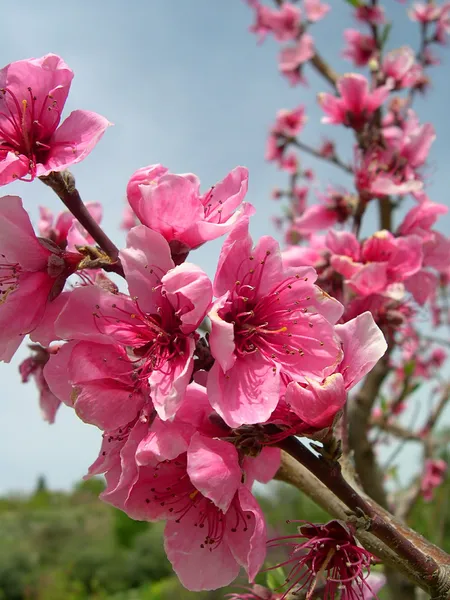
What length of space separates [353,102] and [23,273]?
174 cm

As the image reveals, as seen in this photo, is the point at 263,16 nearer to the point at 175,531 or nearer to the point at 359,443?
the point at 359,443

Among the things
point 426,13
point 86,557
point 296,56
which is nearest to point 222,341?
point 296,56

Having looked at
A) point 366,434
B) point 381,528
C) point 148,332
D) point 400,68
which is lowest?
point 366,434

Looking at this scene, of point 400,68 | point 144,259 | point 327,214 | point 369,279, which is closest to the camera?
point 144,259

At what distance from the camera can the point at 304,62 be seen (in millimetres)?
3803

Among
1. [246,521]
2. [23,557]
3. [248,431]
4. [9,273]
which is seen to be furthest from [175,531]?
[23,557]

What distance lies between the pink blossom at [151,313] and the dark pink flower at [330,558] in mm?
371

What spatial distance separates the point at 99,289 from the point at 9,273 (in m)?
0.22

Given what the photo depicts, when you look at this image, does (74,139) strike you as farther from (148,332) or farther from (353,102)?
(353,102)

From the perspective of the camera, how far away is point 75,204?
112 cm

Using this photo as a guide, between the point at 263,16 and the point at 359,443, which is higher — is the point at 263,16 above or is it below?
above

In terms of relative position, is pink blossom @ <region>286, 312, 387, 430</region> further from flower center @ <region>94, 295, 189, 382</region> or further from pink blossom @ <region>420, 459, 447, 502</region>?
pink blossom @ <region>420, 459, 447, 502</region>

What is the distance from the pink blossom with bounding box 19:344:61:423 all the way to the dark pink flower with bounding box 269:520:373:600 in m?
0.73

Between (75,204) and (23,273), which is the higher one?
(75,204)
